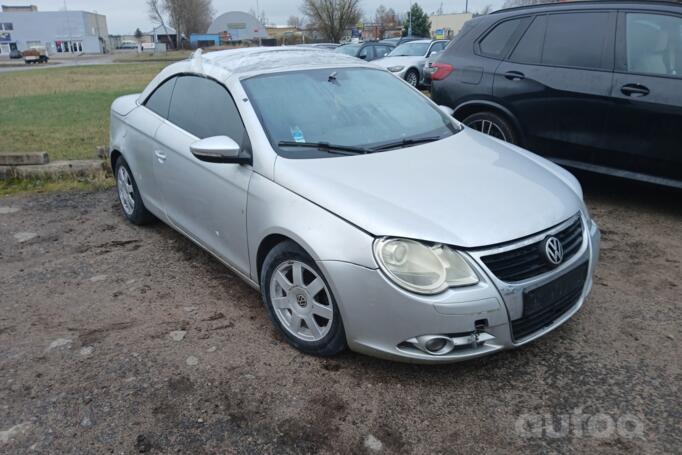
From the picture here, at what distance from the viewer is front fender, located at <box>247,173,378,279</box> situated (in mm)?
2654

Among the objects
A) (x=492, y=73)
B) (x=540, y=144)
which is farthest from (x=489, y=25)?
(x=540, y=144)

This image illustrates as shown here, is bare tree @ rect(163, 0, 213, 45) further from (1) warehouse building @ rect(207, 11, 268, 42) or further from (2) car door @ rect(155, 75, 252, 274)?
(2) car door @ rect(155, 75, 252, 274)

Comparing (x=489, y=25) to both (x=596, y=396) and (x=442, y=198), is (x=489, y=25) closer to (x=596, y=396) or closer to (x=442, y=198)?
(x=442, y=198)

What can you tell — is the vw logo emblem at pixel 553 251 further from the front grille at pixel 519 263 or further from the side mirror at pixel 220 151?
the side mirror at pixel 220 151

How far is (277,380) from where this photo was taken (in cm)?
289

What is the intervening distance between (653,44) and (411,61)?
1175 cm

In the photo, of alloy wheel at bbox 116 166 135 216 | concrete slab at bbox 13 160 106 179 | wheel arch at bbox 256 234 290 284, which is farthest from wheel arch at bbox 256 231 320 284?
concrete slab at bbox 13 160 106 179

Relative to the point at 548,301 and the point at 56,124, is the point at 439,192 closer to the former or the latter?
the point at 548,301

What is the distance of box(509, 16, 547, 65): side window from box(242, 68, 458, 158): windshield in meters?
1.86

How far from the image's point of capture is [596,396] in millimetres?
2707

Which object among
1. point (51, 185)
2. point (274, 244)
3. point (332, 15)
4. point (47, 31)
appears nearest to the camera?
point (274, 244)

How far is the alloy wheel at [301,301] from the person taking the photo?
2.91 m

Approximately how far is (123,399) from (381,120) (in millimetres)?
2290

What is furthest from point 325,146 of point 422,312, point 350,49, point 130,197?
point 350,49
